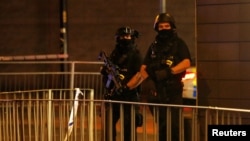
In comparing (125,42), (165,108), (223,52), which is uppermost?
(125,42)

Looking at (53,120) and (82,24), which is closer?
(53,120)

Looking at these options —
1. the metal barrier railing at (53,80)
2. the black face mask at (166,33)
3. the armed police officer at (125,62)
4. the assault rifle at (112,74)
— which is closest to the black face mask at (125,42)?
the armed police officer at (125,62)

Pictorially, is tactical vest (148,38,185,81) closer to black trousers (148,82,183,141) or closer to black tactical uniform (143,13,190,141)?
black tactical uniform (143,13,190,141)

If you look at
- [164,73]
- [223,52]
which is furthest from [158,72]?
[223,52]

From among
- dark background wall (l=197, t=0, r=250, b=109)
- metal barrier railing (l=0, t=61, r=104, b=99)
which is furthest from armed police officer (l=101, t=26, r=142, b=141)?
metal barrier railing (l=0, t=61, r=104, b=99)

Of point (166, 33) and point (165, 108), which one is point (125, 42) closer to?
point (166, 33)

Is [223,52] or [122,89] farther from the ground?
[223,52]

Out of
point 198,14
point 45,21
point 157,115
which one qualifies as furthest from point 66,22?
point 157,115

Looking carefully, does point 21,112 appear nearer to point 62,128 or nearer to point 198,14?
point 62,128

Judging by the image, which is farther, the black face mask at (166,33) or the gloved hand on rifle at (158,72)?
the black face mask at (166,33)

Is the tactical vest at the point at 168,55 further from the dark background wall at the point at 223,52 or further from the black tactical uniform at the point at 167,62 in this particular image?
the dark background wall at the point at 223,52

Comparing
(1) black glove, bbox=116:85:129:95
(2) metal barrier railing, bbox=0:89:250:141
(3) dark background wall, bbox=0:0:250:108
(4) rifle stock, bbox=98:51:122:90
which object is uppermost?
(3) dark background wall, bbox=0:0:250:108

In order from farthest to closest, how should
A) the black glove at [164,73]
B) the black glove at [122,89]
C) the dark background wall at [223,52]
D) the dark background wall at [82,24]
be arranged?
1. the dark background wall at [82,24]
2. the dark background wall at [223,52]
3. the black glove at [122,89]
4. the black glove at [164,73]

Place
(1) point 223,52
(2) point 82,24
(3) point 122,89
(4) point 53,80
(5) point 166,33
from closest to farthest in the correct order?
(5) point 166,33 < (3) point 122,89 < (1) point 223,52 < (4) point 53,80 < (2) point 82,24
